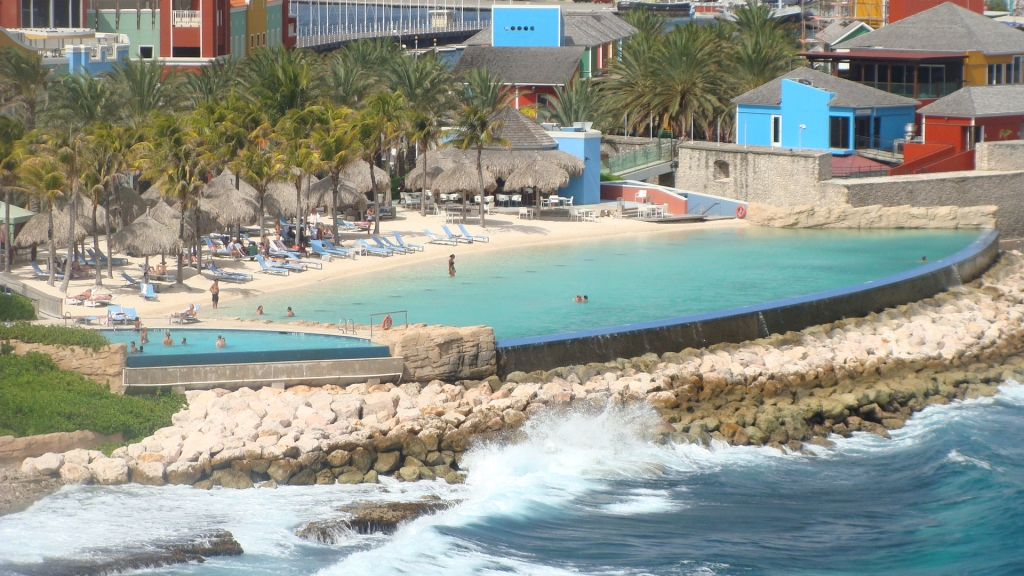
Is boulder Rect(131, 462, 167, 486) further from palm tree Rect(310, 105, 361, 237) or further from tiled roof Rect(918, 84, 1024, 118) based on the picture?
tiled roof Rect(918, 84, 1024, 118)

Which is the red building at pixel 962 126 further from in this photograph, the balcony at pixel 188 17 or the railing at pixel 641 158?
the balcony at pixel 188 17

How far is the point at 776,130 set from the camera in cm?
4797

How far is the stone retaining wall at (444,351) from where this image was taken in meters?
24.2

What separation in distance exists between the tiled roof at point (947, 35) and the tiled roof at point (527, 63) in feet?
43.5

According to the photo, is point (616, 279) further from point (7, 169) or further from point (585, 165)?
point (7, 169)

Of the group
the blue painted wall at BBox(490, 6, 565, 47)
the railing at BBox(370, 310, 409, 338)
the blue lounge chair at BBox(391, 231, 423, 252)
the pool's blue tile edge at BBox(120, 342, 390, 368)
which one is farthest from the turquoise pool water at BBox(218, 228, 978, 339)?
the blue painted wall at BBox(490, 6, 565, 47)

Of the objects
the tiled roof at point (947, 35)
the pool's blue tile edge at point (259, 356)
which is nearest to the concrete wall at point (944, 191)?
the tiled roof at point (947, 35)

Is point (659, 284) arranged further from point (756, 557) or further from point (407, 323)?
point (756, 557)

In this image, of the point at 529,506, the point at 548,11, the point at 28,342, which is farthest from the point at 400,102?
the point at 548,11

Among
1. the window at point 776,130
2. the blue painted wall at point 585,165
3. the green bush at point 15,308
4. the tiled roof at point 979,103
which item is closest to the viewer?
the green bush at point 15,308

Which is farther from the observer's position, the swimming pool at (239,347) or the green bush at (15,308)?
the green bush at (15,308)

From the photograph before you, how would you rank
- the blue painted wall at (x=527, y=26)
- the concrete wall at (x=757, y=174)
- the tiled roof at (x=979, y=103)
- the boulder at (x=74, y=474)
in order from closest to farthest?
the boulder at (x=74, y=474)
the concrete wall at (x=757, y=174)
the tiled roof at (x=979, y=103)
the blue painted wall at (x=527, y=26)

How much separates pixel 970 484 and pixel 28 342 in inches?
638

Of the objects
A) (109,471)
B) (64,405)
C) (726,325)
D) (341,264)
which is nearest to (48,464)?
(109,471)
